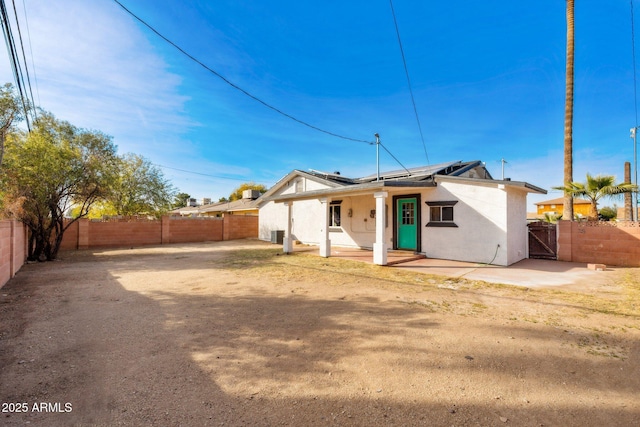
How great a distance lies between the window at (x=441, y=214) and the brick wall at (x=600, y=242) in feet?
14.1

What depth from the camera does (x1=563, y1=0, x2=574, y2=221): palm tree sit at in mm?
12562

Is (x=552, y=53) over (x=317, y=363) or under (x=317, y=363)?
over

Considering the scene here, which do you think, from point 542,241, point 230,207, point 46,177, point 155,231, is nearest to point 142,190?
point 155,231

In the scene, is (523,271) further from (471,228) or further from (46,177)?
(46,177)

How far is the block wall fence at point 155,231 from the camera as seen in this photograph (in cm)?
1529

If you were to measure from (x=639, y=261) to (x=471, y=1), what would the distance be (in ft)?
36.0

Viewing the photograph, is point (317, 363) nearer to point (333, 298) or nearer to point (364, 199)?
point (333, 298)

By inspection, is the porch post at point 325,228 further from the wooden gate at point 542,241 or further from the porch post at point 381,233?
the wooden gate at point 542,241


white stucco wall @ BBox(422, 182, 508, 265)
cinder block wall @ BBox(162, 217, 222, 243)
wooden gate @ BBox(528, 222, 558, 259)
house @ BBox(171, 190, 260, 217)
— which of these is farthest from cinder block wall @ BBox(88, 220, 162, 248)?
wooden gate @ BBox(528, 222, 558, 259)

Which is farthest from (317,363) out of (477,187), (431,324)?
(477,187)

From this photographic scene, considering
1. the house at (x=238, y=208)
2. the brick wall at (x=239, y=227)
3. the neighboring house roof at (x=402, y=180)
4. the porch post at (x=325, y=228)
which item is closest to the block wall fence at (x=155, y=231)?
the brick wall at (x=239, y=227)

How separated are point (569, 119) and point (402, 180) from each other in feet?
27.3

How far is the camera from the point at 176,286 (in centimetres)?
674

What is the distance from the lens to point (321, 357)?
125 inches
